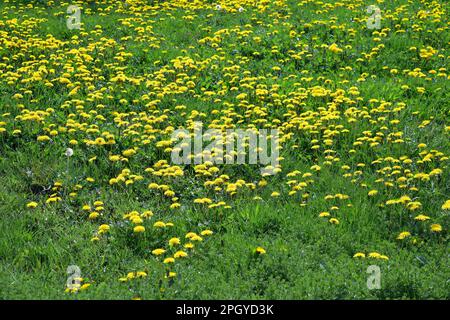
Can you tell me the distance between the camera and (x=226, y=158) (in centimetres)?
734

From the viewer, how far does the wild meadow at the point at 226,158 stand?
17.5 feet

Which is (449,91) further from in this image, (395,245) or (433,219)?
(395,245)

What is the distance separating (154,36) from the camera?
1184 cm

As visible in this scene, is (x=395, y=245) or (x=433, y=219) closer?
(x=395, y=245)

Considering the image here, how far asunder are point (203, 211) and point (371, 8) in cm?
813

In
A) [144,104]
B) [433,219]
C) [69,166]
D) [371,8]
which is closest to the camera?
[433,219]

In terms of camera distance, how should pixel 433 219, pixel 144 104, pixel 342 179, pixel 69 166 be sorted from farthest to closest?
pixel 144 104
pixel 69 166
pixel 342 179
pixel 433 219

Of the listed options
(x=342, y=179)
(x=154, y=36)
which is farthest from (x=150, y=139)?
(x=154, y=36)

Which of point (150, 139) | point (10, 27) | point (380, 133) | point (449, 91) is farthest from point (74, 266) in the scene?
point (10, 27)

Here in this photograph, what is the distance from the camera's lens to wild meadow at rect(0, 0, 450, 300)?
17.5 feet

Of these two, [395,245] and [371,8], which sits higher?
[371,8]

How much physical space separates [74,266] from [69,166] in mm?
2175

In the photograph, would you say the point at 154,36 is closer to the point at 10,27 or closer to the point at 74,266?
the point at 10,27

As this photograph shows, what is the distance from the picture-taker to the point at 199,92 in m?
9.52
